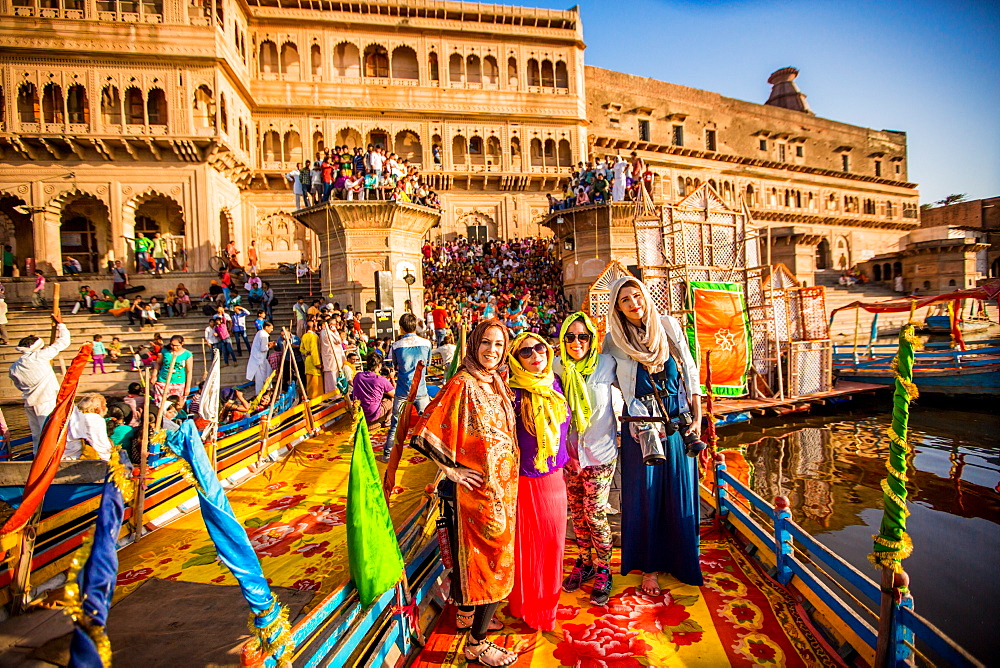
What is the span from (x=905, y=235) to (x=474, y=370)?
50027 millimetres

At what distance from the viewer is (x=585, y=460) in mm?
3203

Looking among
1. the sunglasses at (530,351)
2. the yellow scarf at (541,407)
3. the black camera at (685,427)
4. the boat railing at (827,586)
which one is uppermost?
the sunglasses at (530,351)

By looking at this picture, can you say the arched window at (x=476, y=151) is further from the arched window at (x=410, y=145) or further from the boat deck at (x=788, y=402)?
the boat deck at (x=788, y=402)

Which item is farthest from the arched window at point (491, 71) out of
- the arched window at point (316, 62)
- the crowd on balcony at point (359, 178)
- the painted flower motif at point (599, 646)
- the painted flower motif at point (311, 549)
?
the painted flower motif at point (599, 646)

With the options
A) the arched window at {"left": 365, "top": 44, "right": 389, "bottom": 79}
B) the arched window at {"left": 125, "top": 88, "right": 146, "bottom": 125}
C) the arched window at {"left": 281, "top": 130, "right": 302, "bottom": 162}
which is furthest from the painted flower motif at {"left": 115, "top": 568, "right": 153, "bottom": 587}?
the arched window at {"left": 365, "top": 44, "right": 389, "bottom": 79}

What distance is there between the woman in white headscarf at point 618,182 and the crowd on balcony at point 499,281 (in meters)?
3.72

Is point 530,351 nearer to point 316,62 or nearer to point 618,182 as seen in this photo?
point 618,182

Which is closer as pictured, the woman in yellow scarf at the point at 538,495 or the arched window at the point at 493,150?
the woman in yellow scarf at the point at 538,495

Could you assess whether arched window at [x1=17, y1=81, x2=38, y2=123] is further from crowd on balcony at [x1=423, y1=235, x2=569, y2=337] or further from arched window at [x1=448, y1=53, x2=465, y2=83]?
arched window at [x1=448, y1=53, x2=465, y2=83]

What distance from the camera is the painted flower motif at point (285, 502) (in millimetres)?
5198

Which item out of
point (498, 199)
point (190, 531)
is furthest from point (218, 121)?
point (190, 531)

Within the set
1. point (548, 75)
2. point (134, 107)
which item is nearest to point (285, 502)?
point (134, 107)

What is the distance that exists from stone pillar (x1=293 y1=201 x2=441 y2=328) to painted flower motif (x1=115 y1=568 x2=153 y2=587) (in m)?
8.66

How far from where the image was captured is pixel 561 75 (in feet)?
85.5
